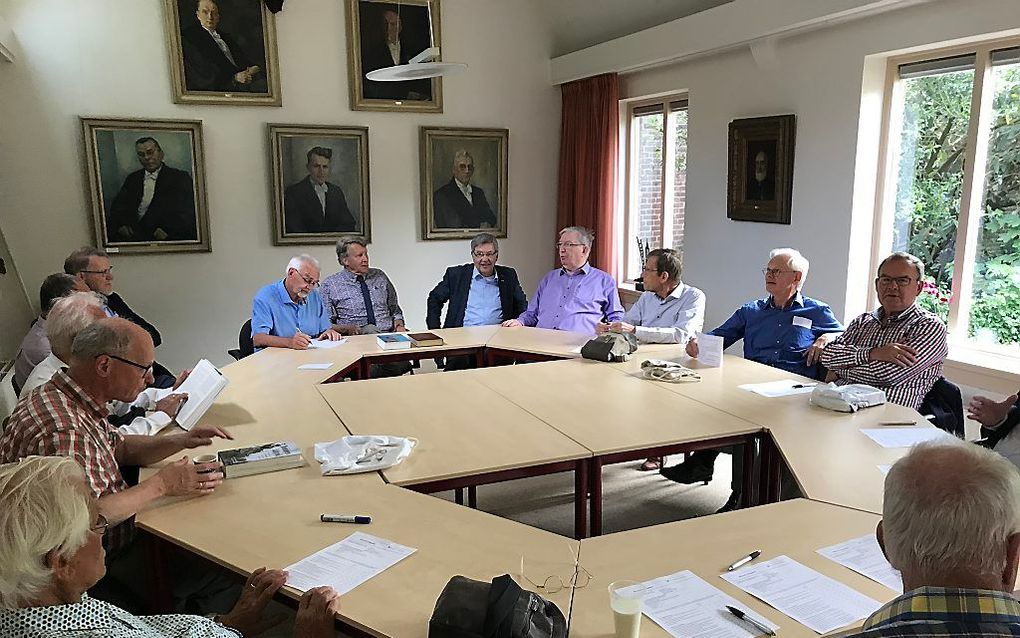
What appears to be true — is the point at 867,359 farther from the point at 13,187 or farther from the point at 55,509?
the point at 13,187

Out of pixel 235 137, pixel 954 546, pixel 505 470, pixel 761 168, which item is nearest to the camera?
pixel 954 546

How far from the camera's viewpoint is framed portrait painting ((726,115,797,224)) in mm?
4539

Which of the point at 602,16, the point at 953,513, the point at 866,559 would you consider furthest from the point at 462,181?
the point at 953,513

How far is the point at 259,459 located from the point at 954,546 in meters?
1.90

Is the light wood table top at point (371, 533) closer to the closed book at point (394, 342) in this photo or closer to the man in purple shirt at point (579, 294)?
the closed book at point (394, 342)

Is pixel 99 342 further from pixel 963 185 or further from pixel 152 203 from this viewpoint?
pixel 963 185

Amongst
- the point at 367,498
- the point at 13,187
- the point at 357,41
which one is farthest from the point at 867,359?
the point at 13,187

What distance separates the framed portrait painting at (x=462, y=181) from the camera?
6359 mm

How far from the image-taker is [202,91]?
556 cm

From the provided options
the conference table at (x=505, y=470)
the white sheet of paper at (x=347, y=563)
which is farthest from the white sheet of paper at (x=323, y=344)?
the white sheet of paper at (x=347, y=563)

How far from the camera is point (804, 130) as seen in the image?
442 cm

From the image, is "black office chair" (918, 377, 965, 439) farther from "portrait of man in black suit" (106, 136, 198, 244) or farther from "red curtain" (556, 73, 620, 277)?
"portrait of man in black suit" (106, 136, 198, 244)

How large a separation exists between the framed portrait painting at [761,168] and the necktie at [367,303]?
2.65 metres

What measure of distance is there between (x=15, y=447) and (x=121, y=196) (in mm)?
4087
